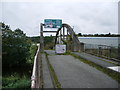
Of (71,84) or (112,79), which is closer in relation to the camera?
(71,84)

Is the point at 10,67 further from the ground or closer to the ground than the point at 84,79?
closer to the ground

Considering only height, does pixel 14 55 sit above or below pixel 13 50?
below

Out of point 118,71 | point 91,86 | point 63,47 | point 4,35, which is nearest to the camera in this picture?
point 91,86

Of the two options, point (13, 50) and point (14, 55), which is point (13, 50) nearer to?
point (13, 50)

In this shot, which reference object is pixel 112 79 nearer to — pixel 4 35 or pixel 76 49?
pixel 76 49

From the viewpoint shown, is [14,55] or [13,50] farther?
[14,55]

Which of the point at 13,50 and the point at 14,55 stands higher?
the point at 13,50

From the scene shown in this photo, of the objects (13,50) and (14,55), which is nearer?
(13,50)

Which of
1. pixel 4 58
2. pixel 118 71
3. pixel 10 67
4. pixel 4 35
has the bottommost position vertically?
pixel 10 67

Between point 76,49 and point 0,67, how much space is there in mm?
9245

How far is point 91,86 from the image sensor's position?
3.22m

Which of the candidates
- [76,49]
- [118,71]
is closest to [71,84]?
[118,71]

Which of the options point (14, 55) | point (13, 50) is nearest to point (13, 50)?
point (13, 50)

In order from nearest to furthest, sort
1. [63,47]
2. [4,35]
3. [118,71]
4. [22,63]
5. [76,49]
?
[118,71], [63,47], [76,49], [4,35], [22,63]
